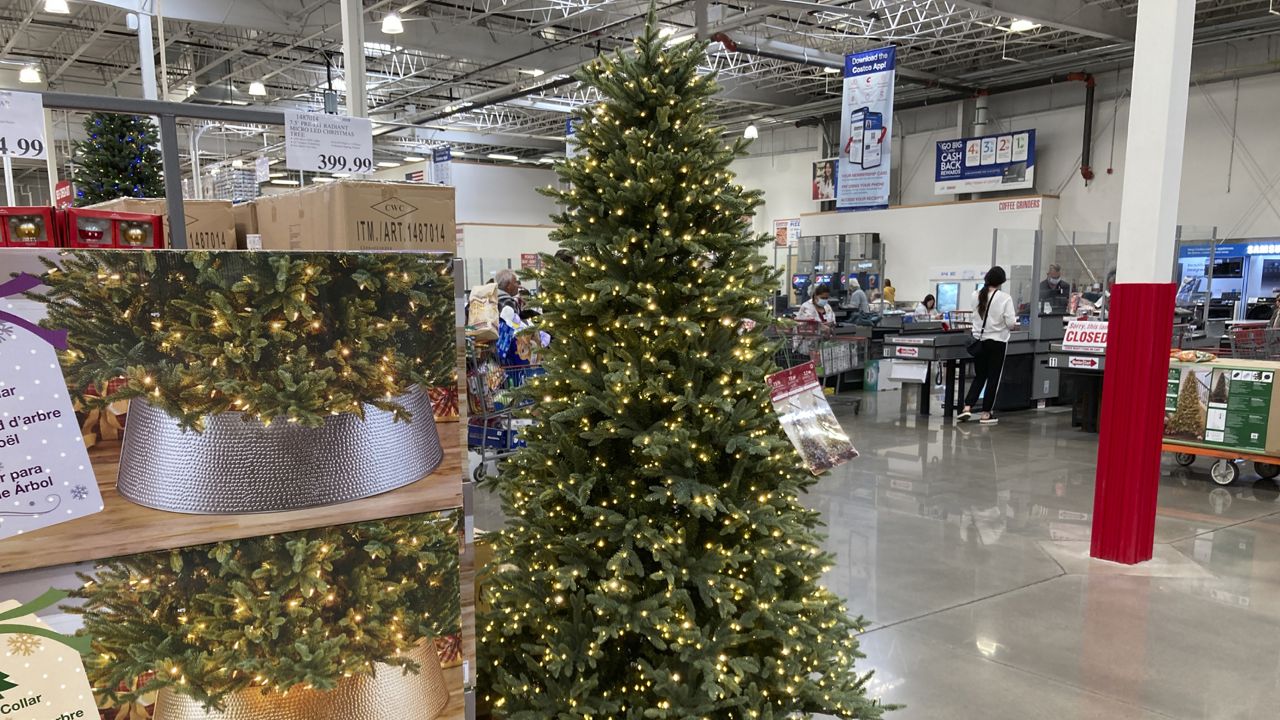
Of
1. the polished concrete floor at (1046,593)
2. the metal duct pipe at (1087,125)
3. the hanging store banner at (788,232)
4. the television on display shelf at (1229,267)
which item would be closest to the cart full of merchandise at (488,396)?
the polished concrete floor at (1046,593)

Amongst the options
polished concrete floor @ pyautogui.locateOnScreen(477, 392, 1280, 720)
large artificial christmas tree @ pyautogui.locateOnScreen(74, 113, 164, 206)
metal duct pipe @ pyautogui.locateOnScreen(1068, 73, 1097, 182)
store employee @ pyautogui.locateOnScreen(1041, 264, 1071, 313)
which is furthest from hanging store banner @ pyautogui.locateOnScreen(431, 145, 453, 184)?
metal duct pipe @ pyautogui.locateOnScreen(1068, 73, 1097, 182)

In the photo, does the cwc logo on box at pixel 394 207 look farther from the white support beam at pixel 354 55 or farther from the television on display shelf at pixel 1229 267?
the television on display shelf at pixel 1229 267

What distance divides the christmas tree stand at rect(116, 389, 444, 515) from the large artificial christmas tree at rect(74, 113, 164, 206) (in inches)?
233

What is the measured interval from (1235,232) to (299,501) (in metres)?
17.2

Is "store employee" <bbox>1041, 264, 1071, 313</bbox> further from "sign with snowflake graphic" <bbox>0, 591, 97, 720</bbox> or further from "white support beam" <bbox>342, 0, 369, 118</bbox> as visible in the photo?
"sign with snowflake graphic" <bbox>0, 591, 97, 720</bbox>

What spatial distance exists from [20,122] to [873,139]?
10.4 metres

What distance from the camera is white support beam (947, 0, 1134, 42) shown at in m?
11.6

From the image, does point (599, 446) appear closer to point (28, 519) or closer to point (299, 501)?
point (299, 501)

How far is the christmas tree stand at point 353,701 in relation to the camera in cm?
163

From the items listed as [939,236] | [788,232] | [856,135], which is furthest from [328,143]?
[788,232]

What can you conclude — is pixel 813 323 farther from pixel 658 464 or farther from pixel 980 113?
pixel 980 113

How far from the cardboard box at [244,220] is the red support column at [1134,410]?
4.36 m

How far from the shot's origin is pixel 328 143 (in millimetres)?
2643

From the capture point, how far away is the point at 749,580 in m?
2.29
